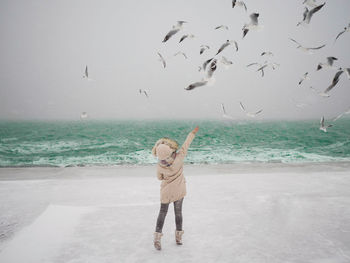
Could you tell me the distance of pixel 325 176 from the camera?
6.82m

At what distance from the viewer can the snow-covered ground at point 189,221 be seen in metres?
2.97

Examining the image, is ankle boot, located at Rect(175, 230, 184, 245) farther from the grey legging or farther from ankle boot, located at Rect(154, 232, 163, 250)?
ankle boot, located at Rect(154, 232, 163, 250)

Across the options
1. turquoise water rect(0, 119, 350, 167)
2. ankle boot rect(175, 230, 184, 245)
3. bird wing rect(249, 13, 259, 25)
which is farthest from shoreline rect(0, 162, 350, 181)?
ankle boot rect(175, 230, 184, 245)

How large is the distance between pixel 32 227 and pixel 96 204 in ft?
4.07

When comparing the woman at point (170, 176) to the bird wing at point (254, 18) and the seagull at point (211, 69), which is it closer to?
the seagull at point (211, 69)

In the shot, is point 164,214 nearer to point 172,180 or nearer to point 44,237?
point 172,180

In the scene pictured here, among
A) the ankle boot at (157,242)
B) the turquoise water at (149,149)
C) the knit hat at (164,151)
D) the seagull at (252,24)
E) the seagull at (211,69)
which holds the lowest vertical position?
the turquoise water at (149,149)

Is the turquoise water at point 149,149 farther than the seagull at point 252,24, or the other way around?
the turquoise water at point 149,149

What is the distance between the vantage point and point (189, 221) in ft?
13.0

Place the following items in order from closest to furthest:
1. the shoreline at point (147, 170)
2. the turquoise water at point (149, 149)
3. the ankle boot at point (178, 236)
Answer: the ankle boot at point (178, 236), the shoreline at point (147, 170), the turquoise water at point (149, 149)

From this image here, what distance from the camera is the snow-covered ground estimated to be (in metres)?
2.97

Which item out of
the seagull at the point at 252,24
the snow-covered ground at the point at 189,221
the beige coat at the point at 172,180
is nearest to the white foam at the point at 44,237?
the snow-covered ground at the point at 189,221

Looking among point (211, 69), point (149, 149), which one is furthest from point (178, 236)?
point (149, 149)

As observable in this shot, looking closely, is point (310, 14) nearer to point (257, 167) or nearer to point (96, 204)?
point (257, 167)
